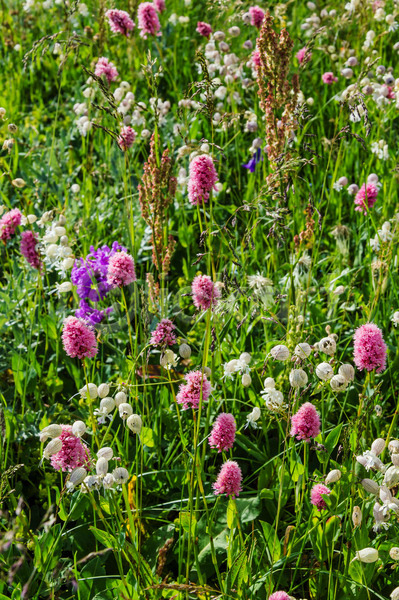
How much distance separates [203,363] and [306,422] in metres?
0.27

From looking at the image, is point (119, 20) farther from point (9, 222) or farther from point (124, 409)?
point (124, 409)

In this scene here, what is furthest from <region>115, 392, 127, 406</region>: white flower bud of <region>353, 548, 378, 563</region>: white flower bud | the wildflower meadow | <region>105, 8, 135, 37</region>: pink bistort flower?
<region>105, 8, 135, 37</region>: pink bistort flower

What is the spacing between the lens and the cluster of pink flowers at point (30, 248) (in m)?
2.23

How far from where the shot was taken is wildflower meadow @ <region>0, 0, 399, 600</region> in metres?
1.45

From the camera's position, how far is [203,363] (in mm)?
1460

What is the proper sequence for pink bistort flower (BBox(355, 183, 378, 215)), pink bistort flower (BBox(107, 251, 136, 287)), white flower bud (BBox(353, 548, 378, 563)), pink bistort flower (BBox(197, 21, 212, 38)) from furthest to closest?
pink bistort flower (BBox(197, 21, 212, 38)), pink bistort flower (BBox(355, 183, 378, 215)), pink bistort flower (BBox(107, 251, 136, 287)), white flower bud (BBox(353, 548, 378, 563))

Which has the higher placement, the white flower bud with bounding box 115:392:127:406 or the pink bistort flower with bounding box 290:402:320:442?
the white flower bud with bounding box 115:392:127:406

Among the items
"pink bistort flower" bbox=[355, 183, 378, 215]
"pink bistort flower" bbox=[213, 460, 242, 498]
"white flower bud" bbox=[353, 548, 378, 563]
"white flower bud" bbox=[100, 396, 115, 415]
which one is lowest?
"white flower bud" bbox=[353, 548, 378, 563]

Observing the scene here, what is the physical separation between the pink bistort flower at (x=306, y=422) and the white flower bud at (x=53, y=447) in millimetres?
510

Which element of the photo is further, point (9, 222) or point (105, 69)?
point (105, 69)

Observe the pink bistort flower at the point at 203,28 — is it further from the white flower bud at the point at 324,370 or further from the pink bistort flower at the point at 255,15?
the white flower bud at the point at 324,370

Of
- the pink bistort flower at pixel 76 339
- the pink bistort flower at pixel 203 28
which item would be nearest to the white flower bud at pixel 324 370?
the pink bistort flower at pixel 76 339

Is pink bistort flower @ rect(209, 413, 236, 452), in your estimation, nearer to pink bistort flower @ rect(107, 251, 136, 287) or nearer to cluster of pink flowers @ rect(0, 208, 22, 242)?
pink bistort flower @ rect(107, 251, 136, 287)

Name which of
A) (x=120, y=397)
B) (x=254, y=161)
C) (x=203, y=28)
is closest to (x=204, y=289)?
(x=120, y=397)
